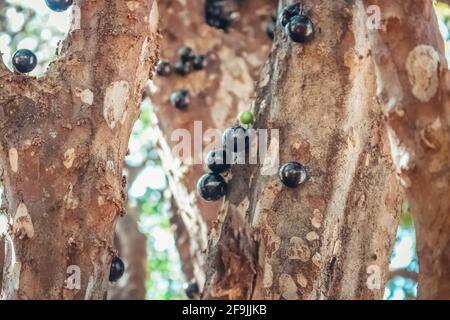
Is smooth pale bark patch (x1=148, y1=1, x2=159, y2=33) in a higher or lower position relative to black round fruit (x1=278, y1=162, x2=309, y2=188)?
higher

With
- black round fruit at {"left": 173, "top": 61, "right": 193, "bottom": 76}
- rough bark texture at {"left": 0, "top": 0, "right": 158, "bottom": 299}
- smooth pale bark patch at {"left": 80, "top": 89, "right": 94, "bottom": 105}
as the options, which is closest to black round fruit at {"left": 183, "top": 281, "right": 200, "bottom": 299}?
black round fruit at {"left": 173, "top": 61, "right": 193, "bottom": 76}

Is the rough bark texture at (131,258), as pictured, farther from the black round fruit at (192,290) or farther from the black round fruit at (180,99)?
the black round fruit at (180,99)

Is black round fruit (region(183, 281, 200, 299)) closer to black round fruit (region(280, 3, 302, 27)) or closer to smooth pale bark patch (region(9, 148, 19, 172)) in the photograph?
black round fruit (region(280, 3, 302, 27))

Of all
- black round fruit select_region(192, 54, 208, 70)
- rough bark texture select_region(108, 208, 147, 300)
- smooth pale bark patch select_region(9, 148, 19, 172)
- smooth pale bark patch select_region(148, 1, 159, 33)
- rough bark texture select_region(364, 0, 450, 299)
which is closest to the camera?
rough bark texture select_region(364, 0, 450, 299)

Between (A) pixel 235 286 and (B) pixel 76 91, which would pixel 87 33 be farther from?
(A) pixel 235 286

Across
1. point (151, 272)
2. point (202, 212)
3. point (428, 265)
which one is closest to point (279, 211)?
point (428, 265)

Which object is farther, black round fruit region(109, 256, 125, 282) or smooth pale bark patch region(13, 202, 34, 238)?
black round fruit region(109, 256, 125, 282)

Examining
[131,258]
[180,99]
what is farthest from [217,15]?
[131,258]
